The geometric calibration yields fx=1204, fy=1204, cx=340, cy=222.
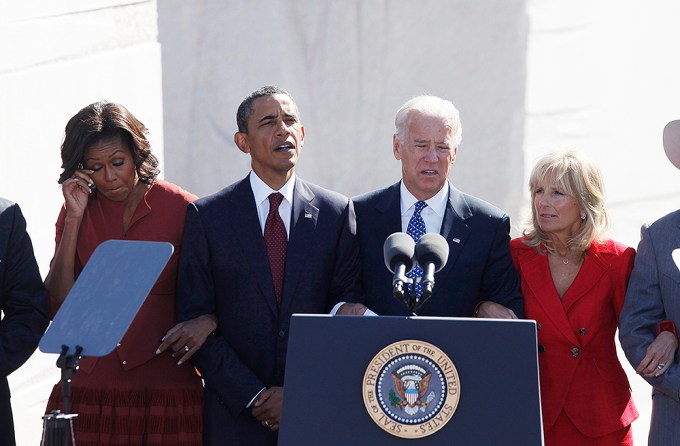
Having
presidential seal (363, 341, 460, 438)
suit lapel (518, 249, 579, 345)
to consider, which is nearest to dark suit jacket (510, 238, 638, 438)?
suit lapel (518, 249, 579, 345)

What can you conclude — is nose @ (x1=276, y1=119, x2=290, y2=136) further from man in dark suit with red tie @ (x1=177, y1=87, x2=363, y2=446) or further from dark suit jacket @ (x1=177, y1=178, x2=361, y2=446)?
dark suit jacket @ (x1=177, y1=178, x2=361, y2=446)

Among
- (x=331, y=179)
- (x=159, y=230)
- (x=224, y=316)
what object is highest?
(x=331, y=179)

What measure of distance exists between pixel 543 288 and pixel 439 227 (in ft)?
1.32

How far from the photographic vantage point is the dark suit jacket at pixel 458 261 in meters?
3.98

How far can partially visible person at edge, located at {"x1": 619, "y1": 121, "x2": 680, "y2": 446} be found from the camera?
377 cm

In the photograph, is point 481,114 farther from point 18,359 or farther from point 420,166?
point 18,359

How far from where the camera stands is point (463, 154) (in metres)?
6.57

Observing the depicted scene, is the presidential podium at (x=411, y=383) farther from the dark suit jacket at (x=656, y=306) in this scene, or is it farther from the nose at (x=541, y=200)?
the nose at (x=541, y=200)

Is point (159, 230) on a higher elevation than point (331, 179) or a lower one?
lower

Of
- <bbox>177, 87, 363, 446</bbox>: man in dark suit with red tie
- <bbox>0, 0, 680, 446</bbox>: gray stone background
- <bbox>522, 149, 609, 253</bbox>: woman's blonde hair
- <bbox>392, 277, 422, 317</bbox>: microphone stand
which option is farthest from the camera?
<bbox>0, 0, 680, 446</bbox>: gray stone background

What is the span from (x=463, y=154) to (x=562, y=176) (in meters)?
2.56

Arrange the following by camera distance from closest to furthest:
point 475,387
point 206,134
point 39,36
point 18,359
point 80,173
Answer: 1. point 475,387
2. point 18,359
3. point 80,173
4. point 39,36
5. point 206,134

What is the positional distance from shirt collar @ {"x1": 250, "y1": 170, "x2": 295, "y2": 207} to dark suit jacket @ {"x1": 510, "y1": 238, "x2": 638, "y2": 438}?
828 mm

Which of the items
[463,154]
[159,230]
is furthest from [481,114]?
[159,230]
